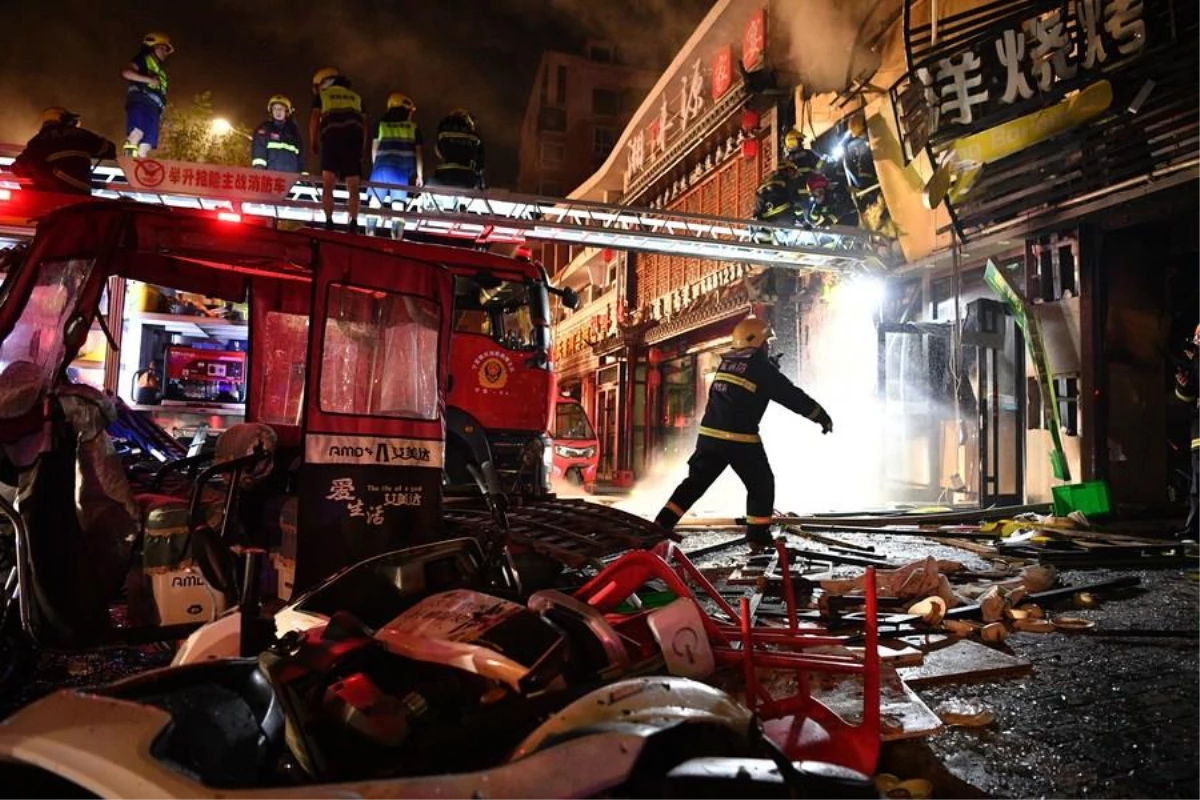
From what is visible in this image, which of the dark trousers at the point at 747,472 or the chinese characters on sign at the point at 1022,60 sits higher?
the chinese characters on sign at the point at 1022,60

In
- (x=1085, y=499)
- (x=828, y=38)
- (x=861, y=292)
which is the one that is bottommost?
(x=1085, y=499)

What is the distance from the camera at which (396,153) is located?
10.8 meters

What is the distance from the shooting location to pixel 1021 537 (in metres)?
7.16

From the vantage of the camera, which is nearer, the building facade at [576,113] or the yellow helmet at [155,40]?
the yellow helmet at [155,40]

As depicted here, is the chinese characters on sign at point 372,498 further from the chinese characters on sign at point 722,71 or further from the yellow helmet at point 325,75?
the chinese characters on sign at point 722,71

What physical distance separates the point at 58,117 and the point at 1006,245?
13.1 metres

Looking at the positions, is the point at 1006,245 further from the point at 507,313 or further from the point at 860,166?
the point at 507,313

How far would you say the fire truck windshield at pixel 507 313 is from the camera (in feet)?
25.1

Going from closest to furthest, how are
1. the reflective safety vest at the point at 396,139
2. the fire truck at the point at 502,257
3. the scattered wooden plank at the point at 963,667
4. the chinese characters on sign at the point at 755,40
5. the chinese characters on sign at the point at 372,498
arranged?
the scattered wooden plank at the point at 963,667, the chinese characters on sign at the point at 372,498, the fire truck at the point at 502,257, the reflective safety vest at the point at 396,139, the chinese characters on sign at the point at 755,40

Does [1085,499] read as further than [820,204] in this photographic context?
No

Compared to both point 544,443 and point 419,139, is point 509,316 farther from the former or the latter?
point 419,139

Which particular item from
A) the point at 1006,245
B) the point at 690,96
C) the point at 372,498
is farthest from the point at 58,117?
the point at 690,96

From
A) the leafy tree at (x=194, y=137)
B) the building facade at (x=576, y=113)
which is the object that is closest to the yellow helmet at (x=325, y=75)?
the leafy tree at (x=194, y=137)

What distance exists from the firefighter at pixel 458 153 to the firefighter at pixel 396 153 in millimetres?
389
